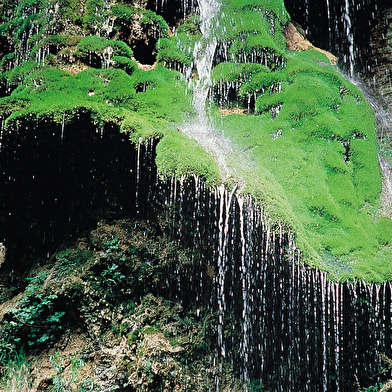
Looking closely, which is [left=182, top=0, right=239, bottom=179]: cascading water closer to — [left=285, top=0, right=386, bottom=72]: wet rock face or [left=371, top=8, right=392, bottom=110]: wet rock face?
[left=285, top=0, right=386, bottom=72]: wet rock face

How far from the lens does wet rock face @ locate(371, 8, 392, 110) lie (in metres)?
10.5

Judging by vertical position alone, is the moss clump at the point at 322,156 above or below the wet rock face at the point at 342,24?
below

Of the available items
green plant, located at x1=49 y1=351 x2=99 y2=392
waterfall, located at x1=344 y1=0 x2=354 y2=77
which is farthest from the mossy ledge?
green plant, located at x1=49 y1=351 x2=99 y2=392

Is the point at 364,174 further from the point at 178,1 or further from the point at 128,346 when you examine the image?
the point at 178,1

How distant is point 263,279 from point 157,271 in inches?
77.1

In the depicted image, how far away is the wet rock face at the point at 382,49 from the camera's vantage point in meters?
10.5

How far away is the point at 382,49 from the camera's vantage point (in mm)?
10797

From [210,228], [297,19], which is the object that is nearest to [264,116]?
[210,228]

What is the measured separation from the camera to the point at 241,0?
29.4 feet

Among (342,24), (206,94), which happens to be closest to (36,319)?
(206,94)

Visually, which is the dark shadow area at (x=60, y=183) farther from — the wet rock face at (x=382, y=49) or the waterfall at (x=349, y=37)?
the waterfall at (x=349, y=37)

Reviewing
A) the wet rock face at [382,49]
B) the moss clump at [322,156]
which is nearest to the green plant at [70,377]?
the moss clump at [322,156]

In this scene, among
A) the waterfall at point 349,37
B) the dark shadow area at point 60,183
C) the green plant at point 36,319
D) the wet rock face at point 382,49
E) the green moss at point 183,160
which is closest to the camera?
the green moss at point 183,160

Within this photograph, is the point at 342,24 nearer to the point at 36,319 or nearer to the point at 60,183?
the point at 60,183
